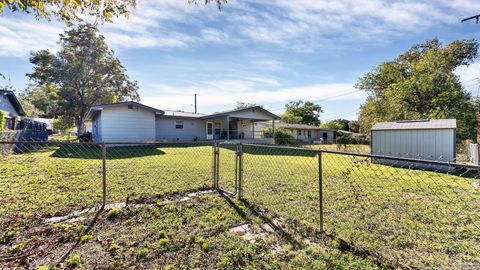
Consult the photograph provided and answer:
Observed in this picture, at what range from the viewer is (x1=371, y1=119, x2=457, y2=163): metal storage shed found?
930cm

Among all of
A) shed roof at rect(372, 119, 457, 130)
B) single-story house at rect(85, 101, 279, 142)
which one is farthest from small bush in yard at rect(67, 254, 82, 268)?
single-story house at rect(85, 101, 279, 142)

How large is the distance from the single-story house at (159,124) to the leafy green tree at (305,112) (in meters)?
24.0

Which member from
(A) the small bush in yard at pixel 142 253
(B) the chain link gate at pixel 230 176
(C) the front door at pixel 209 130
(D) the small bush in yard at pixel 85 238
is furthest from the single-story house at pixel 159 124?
(A) the small bush in yard at pixel 142 253

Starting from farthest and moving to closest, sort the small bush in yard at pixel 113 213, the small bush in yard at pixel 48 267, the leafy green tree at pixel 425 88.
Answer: the leafy green tree at pixel 425 88, the small bush in yard at pixel 113 213, the small bush in yard at pixel 48 267

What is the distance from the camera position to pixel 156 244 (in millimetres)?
2734

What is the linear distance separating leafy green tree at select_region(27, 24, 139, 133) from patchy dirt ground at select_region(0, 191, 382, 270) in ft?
79.8

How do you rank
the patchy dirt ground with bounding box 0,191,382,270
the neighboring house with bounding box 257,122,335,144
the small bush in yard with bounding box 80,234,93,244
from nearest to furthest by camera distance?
1. the patchy dirt ground with bounding box 0,191,382,270
2. the small bush in yard with bounding box 80,234,93,244
3. the neighboring house with bounding box 257,122,335,144

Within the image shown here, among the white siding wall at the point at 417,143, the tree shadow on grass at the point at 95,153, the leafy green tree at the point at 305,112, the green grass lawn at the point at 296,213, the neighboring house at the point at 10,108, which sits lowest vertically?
the green grass lawn at the point at 296,213

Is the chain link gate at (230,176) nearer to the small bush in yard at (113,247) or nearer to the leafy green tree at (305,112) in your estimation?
the small bush in yard at (113,247)

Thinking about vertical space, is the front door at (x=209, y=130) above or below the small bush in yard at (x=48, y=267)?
above

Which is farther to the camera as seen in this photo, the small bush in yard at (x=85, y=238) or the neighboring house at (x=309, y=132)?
the neighboring house at (x=309, y=132)

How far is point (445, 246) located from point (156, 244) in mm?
3444

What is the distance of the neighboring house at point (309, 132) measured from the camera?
33725 millimetres

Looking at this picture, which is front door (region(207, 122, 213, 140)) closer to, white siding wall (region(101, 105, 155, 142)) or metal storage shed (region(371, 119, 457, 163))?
white siding wall (region(101, 105, 155, 142))
